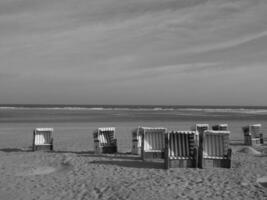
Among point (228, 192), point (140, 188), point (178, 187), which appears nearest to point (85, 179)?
point (140, 188)

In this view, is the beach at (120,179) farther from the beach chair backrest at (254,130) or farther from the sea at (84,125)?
the beach chair backrest at (254,130)

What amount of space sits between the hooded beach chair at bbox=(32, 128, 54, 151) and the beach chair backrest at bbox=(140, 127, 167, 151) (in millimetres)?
3569

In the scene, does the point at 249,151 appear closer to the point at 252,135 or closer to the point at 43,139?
the point at 252,135

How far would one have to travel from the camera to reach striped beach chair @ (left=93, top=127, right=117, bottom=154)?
35.1 ft

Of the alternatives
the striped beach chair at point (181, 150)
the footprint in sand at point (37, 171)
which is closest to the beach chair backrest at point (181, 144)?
the striped beach chair at point (181, 150)

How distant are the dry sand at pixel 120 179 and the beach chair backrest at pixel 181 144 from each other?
48 cm

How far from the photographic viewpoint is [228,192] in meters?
6.29

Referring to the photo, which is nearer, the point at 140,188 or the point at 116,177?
the point at 140,188

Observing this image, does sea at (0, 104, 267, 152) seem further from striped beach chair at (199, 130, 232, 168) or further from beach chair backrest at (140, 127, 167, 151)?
striped beach chair at (199, 130, 232, 168)

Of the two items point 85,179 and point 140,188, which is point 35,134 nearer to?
point 85,179

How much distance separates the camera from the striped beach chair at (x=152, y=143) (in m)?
9.32

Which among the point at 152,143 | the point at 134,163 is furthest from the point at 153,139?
the point at 134,163

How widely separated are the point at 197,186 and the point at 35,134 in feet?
20.8

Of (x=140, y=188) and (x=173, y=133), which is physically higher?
(x=173, y=133)
